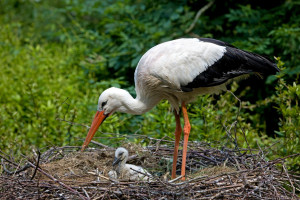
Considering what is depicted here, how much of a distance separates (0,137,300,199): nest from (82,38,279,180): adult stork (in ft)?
1.12

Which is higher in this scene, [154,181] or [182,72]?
[182,72]

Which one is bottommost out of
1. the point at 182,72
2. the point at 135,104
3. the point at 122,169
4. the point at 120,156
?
the point at 122,169

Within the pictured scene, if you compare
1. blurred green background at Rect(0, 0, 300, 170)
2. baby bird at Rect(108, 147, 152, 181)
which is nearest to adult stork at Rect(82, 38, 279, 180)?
baby bird at Rect(108, 147, 152, 181)

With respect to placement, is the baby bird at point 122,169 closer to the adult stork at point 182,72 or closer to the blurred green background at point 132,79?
the adult stork at point 182,72

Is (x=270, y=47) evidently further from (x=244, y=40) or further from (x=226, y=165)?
(x=226, y=165)

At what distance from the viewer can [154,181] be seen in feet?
14.8

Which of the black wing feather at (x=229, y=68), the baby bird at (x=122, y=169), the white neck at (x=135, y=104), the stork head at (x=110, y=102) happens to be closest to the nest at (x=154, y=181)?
the baby bird at (x=122, y=169)

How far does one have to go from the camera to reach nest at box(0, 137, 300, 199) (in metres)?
4.24

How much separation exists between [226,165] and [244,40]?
3.29m

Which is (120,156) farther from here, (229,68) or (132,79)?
(132,79)

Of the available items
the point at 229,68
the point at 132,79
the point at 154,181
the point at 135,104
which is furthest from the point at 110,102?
the point at 132,79

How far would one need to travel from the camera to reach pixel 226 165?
5.30 m

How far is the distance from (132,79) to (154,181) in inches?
164

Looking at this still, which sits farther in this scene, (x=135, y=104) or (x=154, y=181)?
(x=135, y=104)
